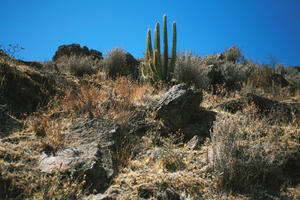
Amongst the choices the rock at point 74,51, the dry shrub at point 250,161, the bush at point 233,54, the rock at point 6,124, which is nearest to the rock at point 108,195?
the dry shrub at point 250,161

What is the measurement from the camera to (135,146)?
4.73m

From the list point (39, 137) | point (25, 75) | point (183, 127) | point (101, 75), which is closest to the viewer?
point (39, 137)

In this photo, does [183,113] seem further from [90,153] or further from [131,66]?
[131,66]

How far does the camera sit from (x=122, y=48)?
10.8 m

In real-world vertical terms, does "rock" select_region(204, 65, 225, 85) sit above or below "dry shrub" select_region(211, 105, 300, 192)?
above

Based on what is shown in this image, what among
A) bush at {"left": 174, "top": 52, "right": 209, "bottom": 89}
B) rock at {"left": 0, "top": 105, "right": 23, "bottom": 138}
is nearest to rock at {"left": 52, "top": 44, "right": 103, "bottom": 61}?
bush at {"left": 174, "top": 52, "right": 209, "bottom": 89}

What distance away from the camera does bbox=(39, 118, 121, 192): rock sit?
3.56 metres

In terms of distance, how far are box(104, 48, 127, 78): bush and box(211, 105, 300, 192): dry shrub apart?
6766 mm

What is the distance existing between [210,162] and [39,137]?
10.2ft

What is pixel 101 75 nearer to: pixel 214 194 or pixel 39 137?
pixel 39 137

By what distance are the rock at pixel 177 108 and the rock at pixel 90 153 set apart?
1.25 meters

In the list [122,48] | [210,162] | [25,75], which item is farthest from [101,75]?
[210,162]

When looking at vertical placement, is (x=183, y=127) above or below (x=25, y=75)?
below

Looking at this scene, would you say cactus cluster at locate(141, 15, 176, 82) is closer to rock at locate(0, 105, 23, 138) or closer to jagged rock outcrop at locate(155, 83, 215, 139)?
jagged rock outcrop at locate(155, 83, 215, 139)
